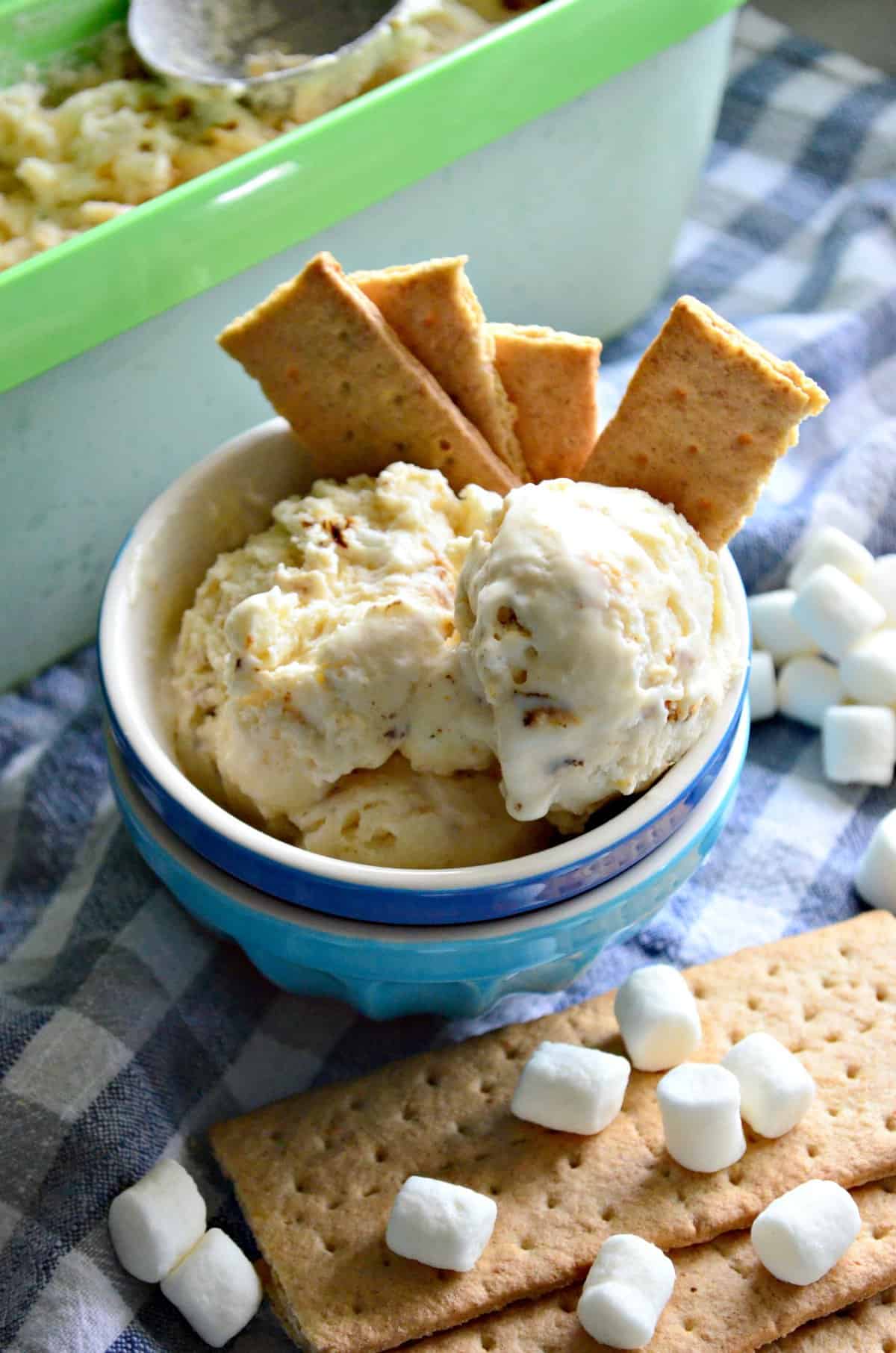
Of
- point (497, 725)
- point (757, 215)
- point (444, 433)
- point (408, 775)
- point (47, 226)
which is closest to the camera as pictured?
point (497, 725)

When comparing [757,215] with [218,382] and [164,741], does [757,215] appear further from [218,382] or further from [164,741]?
[164,741]

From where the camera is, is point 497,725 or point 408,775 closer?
point 497,725

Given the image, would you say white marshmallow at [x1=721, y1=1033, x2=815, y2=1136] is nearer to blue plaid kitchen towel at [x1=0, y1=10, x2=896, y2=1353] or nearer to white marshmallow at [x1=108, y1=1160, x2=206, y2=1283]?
blue plaid kitchen towel at [x1=0, y1=10, x2=896, y2=1353]

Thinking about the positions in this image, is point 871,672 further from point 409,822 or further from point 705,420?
point 409,822

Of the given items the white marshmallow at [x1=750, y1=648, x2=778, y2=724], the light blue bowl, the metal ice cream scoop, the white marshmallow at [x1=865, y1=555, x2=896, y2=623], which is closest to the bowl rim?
the light blue bowl

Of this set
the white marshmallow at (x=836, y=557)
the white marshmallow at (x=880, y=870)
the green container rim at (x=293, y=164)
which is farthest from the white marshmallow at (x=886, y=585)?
the green container rim at (x=293, y=164)

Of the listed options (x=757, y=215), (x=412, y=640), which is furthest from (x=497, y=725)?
(x=757, y=215)
